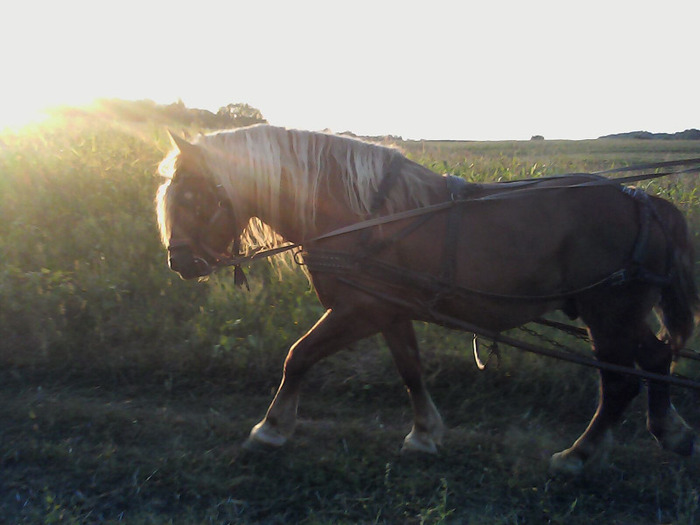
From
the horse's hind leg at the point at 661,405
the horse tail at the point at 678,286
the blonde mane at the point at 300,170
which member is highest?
the blonde mane at the point at 300,170

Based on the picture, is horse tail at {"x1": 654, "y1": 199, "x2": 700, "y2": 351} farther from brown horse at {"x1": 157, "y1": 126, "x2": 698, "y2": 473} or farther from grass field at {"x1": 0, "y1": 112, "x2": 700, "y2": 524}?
grass field at {"x1": 0, "y1": 112, "x2": 700, "y2": 524}

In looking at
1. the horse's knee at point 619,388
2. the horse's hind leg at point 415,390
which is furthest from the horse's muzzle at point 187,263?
the horse's knee at point 619,388

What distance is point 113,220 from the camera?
5.61 m

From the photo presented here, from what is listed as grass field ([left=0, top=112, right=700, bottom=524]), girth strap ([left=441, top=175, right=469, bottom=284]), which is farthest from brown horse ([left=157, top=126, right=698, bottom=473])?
grass field ([left=0, top=112, right=700, bottom=524])

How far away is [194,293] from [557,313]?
120 inches

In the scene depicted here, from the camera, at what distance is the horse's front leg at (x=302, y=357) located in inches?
121

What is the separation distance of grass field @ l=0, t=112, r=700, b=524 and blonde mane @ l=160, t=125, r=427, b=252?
4.45 ft

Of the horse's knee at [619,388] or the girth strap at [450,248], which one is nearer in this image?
the girth strap at [450,248]

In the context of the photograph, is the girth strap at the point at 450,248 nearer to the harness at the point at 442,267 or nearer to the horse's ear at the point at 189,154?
the harness at the point at 442,267

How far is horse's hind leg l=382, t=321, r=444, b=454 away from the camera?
327 centimetres

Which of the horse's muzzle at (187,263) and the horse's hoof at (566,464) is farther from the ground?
the horse's muzzle at (187,263)

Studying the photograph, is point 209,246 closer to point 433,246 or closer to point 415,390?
point 433,246

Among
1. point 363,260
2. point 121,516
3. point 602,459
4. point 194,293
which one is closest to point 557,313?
point 602,459

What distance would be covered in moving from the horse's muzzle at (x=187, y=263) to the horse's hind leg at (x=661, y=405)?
2413mm
